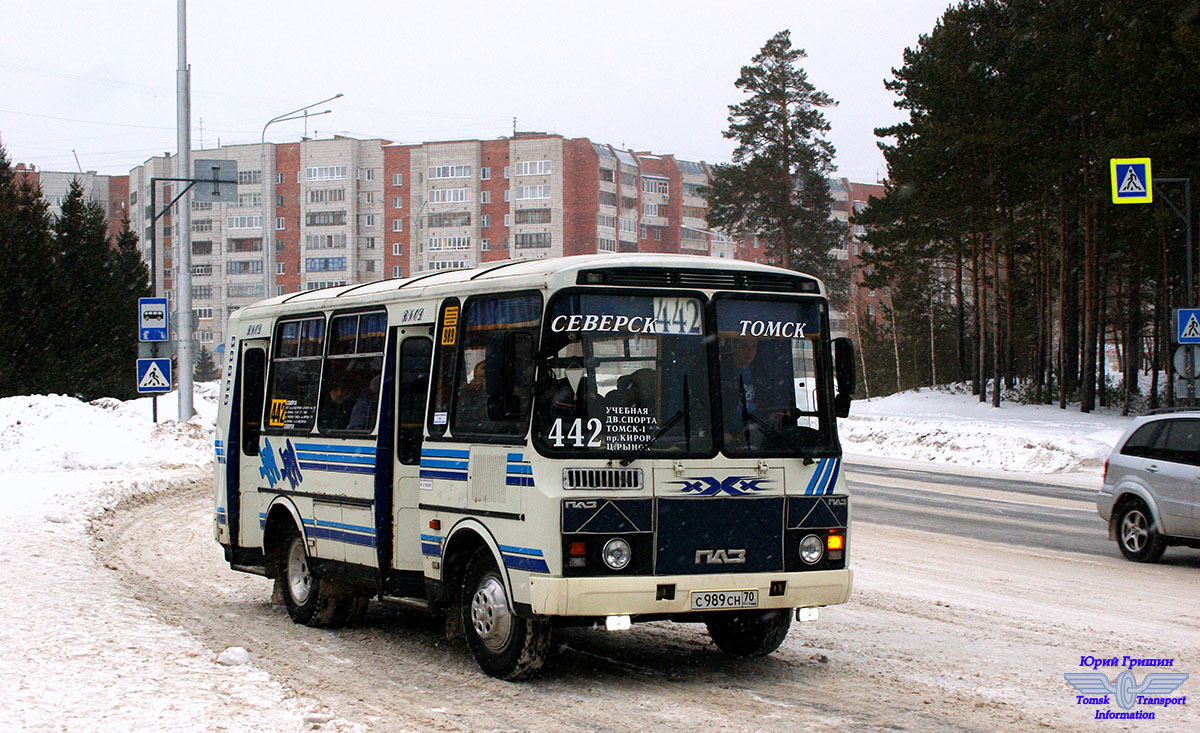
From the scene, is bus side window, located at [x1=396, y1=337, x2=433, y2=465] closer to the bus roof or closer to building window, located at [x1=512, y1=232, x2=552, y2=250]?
the bus roof

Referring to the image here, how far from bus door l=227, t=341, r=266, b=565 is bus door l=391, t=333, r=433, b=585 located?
9.28 feet

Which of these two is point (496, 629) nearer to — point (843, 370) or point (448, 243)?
point (843, 370)

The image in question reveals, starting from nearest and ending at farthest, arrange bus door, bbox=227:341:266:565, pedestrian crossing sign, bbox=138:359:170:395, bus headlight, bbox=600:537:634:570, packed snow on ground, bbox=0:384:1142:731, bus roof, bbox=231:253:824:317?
packed snow on ground, bbox=0:384:1142:731
bus headlight, bbox=600:537:634:570
bus roof, bbox=231:253:824:317
bus door, bbox=227:341:266:565
pedestrian crossing sign, bbox=138:359:170:395

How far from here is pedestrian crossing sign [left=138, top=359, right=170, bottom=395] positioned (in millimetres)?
29484

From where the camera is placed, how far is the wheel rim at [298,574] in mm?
11109

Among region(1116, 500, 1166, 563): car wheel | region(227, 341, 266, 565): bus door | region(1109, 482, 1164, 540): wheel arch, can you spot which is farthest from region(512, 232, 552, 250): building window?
region(227, 341, 266, 565): bus door

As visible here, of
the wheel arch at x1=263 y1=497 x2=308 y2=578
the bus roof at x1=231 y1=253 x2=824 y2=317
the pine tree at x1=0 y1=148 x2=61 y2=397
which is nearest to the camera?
the bus roof at x1=231 y1=253 x2=824 y2=317

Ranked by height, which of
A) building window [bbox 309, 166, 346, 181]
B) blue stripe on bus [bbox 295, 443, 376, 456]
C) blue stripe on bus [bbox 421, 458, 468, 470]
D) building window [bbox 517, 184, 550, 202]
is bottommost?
blue stripe on bus [bbox 421, 458, 468, 470]

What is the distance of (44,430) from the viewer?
1289 inches

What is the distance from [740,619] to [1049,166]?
137 feet

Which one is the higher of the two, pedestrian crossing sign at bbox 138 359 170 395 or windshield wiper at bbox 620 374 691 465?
pedestrian crossing sign at bbox 138 359 170 395

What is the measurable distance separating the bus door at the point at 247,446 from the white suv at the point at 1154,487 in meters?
9.80

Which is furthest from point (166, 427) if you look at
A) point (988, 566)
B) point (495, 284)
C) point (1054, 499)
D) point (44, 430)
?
point (495, 284)

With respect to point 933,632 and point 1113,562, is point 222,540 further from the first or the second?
point 1113,562
